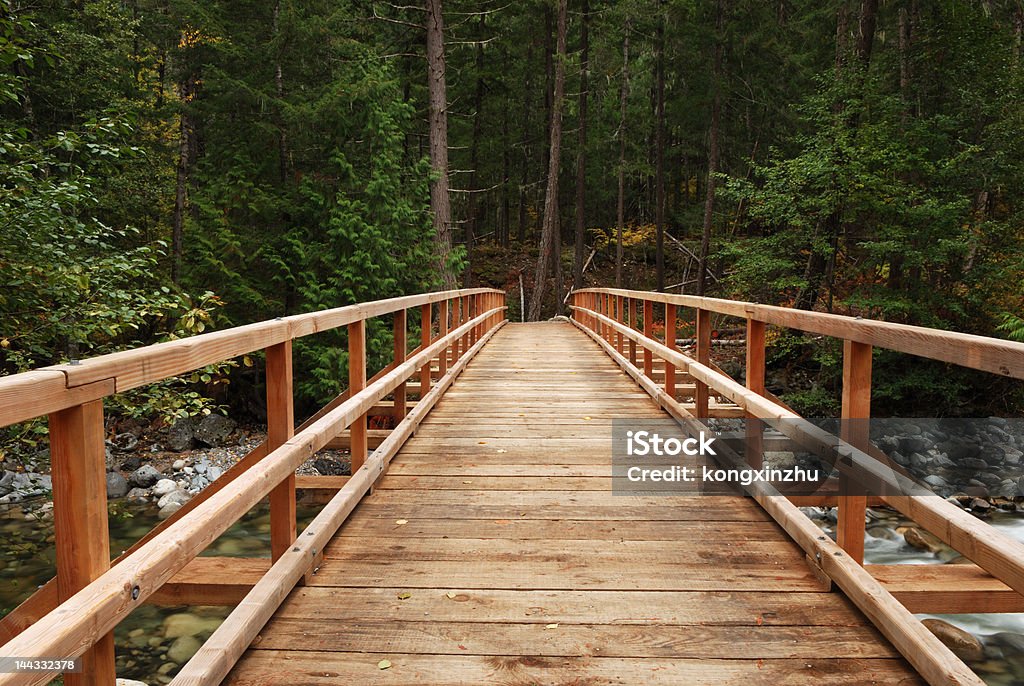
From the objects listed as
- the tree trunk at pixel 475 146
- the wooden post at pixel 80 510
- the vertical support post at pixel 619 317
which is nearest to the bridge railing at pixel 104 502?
the wooden post at pixel 80 510

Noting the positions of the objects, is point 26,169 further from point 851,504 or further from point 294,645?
point 851,504

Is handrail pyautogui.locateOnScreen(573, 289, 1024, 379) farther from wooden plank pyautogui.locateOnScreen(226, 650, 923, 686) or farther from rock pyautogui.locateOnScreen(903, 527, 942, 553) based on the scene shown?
rock pyautogui.locateOnScreen(903, 527, 942, 553)

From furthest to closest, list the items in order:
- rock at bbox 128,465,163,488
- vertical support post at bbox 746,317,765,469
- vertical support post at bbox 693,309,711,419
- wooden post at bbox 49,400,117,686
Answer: rock at bbox 128,465,163,488 → vertical support post at bbox 693,309,711,419 → vertical support post at bbox 746,317,765,469 → wooden post at bbox 49,400,117,686

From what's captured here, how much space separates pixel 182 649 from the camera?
285 inches

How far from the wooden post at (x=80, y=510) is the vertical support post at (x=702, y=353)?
4633 millimetres

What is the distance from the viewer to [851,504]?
2955 millimetres

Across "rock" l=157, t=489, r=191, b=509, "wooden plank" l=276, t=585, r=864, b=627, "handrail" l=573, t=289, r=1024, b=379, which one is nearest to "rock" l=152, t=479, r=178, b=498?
"rock" l=157, t=489, r=191, b=509

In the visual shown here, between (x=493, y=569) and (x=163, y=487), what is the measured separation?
11469 millimetres

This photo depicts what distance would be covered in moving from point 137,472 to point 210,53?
43.0 ft

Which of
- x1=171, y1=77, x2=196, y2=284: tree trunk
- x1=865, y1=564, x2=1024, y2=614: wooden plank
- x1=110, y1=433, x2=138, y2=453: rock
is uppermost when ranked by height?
x1=171, y1=77, x2=196, y2=284: tree trunk

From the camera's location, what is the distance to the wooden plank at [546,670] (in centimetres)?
238

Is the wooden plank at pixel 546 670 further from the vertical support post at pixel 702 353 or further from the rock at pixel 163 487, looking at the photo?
the rock at pixel 163 487

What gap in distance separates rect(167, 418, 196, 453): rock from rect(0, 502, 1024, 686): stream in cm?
365

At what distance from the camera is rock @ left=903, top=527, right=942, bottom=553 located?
375 inches
